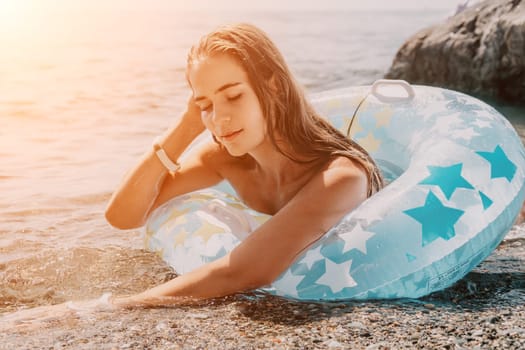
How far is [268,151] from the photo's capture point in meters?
2.89

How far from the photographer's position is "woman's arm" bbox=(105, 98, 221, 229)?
320cm

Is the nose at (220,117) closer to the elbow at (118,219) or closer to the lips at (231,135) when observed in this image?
the lips at (231,135)

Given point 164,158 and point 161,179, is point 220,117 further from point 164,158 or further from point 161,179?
point 161,179

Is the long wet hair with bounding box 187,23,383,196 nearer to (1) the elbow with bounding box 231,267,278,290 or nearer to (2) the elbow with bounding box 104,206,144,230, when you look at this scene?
(1) the elbow with bounding box 231,267,278,290

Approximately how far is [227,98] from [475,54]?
5.96 m

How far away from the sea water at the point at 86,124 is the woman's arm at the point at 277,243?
0.65 metres

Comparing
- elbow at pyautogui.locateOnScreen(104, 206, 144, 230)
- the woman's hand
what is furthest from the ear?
elbow at pyautogui.locateOnScreen(104, 206, 144, 230)

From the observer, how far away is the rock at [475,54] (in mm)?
7621

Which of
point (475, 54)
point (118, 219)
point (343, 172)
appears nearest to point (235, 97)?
point (343, 172)

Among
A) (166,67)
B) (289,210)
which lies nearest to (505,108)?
(289,210)

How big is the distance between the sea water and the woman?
761 mm

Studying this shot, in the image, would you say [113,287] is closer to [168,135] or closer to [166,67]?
[168,135]

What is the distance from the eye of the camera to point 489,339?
2.26 metres

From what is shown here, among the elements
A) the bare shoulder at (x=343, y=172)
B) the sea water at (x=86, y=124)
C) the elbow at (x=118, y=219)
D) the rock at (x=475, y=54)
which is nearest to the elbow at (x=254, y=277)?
the bare shoulder at (x=343, y=172)
